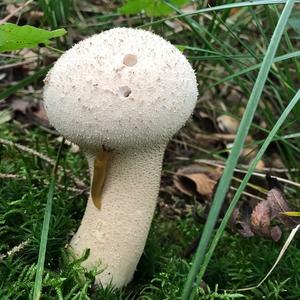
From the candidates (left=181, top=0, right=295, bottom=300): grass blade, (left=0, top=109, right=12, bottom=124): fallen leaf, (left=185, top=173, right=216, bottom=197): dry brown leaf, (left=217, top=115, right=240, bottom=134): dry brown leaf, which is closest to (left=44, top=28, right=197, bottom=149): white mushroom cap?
(left=181, top=0, right=295, bottom=300): grass blade

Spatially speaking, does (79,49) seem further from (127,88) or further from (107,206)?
(107,206)

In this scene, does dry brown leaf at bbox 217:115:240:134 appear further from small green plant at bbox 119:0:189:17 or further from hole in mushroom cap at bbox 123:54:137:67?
hole in mushroom cap at bbox 123:54:137:67

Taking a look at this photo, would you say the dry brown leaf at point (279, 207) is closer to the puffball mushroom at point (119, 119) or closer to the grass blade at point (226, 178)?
the puffball mushroom at point (119, 119)

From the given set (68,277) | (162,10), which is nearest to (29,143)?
(162,10)

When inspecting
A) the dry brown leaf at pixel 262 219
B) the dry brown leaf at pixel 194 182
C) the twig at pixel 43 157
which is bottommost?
the dry brown leaf at pixel 194 182


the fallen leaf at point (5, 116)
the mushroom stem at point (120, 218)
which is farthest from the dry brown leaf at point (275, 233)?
the fallen leaf at point (5, 116)

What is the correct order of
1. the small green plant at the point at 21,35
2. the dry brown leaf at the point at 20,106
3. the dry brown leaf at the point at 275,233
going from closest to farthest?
1. the small green plant at the point at 21,35
2. the dry brown leaf at the point at 275,233
3. the dry brown leaf at the point at 20,106

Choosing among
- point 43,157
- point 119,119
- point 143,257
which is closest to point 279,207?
point 143,257

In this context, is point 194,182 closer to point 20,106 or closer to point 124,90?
point 20,106
